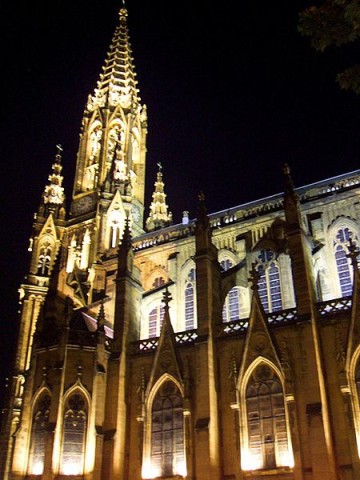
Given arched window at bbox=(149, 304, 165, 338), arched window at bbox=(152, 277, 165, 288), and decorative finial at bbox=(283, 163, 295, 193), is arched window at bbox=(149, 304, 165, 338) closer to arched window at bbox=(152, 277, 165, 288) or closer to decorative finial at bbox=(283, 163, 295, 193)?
arched window at bbox=(152, 277, 165, 288)

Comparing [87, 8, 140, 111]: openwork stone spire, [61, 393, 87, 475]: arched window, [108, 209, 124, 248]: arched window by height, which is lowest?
[61, 393, 87, 475]: arched window

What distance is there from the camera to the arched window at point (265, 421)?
721 inches

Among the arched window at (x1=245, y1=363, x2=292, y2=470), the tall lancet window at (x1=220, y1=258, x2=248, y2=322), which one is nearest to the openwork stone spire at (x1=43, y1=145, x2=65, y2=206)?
the tall lancet window at (x1=220, y1=258, x2=248, y2=322)

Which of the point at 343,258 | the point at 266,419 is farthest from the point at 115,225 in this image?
the point at 266,419

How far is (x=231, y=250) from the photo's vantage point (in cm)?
2752

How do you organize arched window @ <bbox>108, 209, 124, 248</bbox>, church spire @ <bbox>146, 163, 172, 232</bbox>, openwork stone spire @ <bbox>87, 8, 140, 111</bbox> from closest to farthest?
arched window @ <bbox>108, 209, 124, 248</bbox>
church spire @ <bbox>146, 163, 172, 232</bbox>
openwork stone spire @ <bbox>87, 8, 140, 111</bbox>

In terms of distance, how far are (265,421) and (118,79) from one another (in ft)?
115

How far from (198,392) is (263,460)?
10.1 feet

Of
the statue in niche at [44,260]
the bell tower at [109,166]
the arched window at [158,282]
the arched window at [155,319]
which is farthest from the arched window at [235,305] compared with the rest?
the statue in niche at [44,260]

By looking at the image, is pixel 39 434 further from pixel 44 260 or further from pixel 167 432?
pixel 44 260

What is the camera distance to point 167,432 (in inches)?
801

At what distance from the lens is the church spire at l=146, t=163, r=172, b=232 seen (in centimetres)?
4365

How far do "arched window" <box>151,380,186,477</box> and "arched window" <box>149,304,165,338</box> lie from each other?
19.9 ft

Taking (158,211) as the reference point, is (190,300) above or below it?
below
